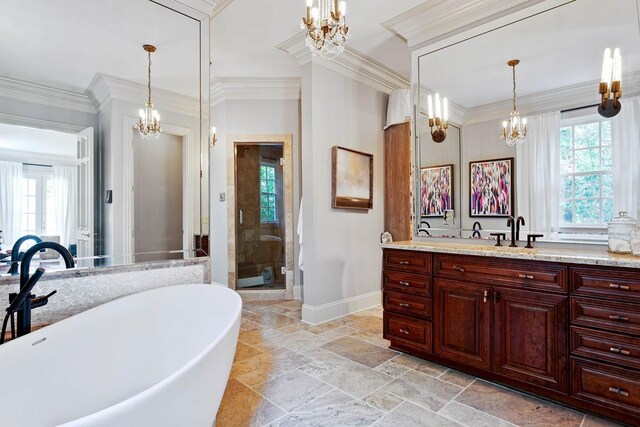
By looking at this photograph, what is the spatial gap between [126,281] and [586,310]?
2682 millimetres

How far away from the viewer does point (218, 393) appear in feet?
4.41

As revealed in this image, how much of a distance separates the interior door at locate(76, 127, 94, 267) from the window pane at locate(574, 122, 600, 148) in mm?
3316

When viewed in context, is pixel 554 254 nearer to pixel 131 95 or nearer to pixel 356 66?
pixel 356 66

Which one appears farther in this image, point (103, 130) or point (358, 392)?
point (103, 130)

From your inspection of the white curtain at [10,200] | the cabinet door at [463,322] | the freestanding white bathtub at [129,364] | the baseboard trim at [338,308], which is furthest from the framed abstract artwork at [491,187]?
the white curtain at [10,200]

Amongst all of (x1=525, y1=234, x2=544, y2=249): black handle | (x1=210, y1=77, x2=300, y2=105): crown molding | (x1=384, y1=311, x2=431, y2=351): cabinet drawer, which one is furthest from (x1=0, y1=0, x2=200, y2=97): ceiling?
(x1=525, y1=234, x2=544, y2=249): black handle

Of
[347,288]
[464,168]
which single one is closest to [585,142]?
[464,168]

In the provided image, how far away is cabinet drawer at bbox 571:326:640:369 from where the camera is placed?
170 cm

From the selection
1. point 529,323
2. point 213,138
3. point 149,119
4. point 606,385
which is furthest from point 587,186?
Result: point 213,138

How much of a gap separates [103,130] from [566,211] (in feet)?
10.8

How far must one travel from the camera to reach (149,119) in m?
2.50

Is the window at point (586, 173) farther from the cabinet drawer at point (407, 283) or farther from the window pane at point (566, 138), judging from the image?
the cabinet drawer at point (407, 283)

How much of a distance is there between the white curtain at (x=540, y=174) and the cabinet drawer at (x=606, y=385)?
92cm

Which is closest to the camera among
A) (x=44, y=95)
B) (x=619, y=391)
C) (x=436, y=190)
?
(x=619, y=391)
